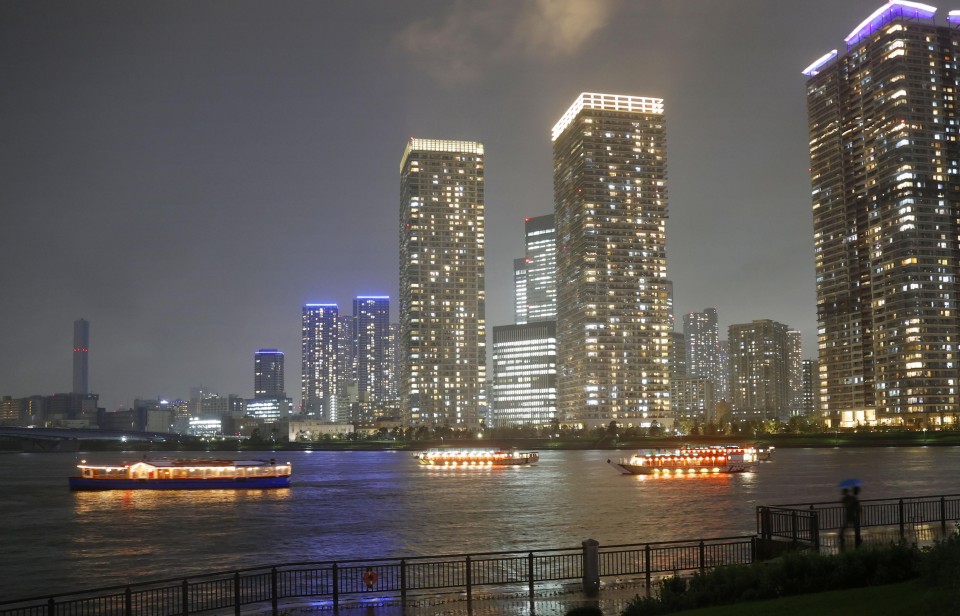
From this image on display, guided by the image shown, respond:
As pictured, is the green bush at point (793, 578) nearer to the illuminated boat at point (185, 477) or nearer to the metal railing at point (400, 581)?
the metal railing at point (400, 581)

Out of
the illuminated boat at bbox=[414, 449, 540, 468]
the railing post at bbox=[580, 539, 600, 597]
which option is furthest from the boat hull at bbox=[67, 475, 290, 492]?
the railing post at bbox=[580, 539, 600, 597]

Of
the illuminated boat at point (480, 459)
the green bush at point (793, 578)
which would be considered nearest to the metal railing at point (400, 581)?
the green bush at point (793, 578)

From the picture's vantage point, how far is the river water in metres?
50.9

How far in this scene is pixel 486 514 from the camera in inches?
2906

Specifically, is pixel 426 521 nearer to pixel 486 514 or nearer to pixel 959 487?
pixel 486 514

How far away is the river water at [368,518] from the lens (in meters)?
50.9

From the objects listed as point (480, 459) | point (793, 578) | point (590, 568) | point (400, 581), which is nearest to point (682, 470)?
point (480, 459)

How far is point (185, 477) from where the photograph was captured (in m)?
126

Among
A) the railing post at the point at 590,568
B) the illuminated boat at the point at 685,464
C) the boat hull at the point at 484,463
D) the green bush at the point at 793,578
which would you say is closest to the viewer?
the green bush at the point at 793,578

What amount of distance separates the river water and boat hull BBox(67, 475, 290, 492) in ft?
6.37

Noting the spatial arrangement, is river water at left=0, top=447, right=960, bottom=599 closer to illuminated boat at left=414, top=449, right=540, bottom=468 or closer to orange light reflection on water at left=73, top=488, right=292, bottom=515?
orange light reflection on water at left=73, top=488, right=292, bottom=515

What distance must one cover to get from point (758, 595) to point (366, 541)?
1601 inches

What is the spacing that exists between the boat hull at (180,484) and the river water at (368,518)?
194 cm

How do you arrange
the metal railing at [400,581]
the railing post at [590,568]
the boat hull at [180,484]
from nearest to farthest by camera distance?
1. the railing post at [590,568]
2. the metal railing at [400,581]
3. the boat hull at [180,484]
